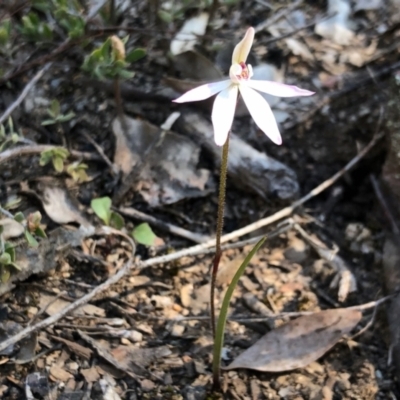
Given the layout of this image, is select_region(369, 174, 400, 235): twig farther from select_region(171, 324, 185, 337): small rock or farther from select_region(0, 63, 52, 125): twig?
select_region(0, 63, 52, 125): twig

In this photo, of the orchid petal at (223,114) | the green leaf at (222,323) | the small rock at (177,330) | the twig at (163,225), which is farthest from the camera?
the twig at (163,225)

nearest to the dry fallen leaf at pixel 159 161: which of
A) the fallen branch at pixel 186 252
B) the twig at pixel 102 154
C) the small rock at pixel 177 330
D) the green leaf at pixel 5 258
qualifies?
the twig at pixel 102 154

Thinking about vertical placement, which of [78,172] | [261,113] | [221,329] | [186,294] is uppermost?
[261,113]

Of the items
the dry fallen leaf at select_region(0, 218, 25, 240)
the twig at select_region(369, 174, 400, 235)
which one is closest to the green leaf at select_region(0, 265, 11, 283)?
the dry fallen leaf at select_region(0, 218, 25, 240)

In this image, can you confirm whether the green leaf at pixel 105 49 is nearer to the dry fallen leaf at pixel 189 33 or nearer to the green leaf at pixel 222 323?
the dry fallen leaf at pixel 189 33

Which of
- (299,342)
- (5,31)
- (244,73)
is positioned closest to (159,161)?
(5,31)

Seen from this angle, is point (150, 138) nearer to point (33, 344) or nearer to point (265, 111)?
point (33, 344)

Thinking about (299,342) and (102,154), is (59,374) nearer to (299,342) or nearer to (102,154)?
(299,342)
